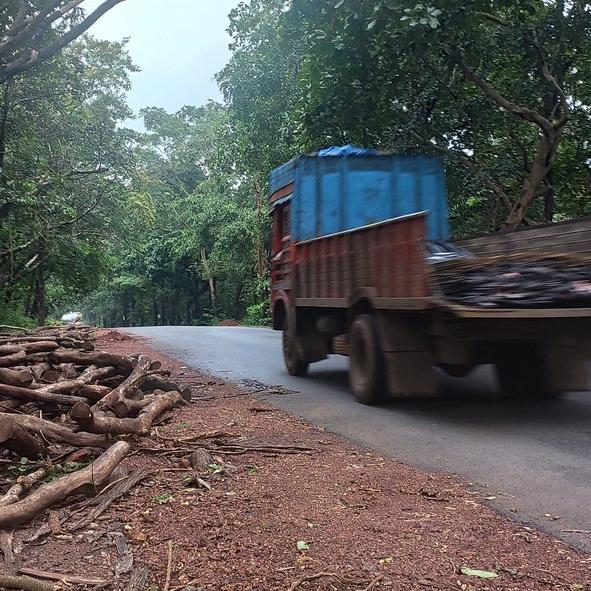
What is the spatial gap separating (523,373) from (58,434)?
5136mm

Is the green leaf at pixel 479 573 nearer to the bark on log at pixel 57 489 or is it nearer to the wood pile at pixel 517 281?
the bark on log at pixel 57 489

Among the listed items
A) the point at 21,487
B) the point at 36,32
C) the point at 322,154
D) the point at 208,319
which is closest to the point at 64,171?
the point at 36,32

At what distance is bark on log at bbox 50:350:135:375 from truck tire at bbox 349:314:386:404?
111 inches

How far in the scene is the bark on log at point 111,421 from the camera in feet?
17.3

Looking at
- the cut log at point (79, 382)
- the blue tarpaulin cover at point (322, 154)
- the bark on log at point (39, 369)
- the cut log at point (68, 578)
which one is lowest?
the cut log at point (68, 578)

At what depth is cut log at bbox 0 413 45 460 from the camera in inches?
179

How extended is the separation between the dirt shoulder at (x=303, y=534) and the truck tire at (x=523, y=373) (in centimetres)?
276

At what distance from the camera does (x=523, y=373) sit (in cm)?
761

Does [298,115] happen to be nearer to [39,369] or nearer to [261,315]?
[39,369]

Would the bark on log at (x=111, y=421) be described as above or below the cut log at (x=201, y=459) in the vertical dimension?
above

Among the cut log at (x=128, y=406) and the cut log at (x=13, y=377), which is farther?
the cut log at (x=13, y=377)

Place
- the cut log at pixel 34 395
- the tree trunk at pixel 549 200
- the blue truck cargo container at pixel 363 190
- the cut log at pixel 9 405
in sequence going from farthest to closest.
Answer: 1. the tree trunk at pixel 549 200
2. the blue truck cargo container at pixel 363 190
3. the cut log at pixel 34 395
4. the cut log at pixel 9 405

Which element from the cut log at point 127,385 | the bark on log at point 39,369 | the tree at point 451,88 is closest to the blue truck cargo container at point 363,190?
the tree at point 451,88

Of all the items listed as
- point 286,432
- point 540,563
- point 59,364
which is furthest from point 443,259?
point 59,364
